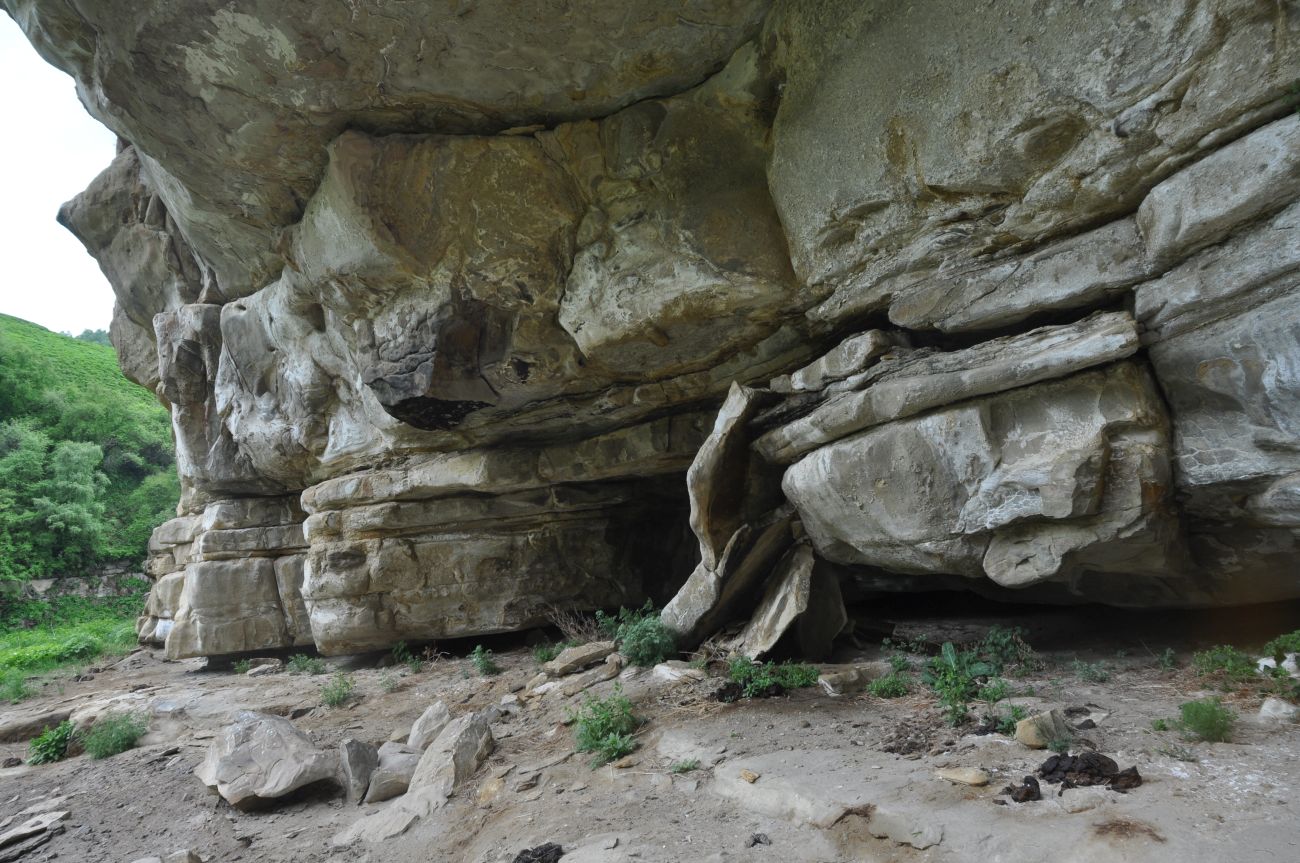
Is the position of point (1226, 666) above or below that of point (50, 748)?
above

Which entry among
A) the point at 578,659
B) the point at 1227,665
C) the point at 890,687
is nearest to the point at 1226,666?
the point at 1227,665

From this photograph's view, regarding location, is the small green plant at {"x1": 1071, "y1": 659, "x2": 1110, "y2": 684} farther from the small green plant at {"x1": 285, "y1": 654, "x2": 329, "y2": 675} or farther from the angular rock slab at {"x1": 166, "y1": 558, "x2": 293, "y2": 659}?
the angular rock slab at {"x1": 166, "y1": 558, "x2": 293, "y2": 659}

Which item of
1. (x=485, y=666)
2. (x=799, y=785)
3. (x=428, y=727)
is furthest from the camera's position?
(x=485, y=666)

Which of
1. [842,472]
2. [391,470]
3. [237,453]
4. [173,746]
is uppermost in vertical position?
[237,453]

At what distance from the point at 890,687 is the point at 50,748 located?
797 centimetres

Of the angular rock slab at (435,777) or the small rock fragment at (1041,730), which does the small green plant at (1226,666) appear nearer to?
the small rock fragment at (1041,730)

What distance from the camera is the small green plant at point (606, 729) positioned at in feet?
14.9

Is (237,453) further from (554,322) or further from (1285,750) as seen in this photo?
(1285,750)

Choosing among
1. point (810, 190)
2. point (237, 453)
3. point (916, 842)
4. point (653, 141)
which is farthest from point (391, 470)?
point (916, 842)

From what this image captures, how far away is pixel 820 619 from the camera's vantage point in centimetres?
637

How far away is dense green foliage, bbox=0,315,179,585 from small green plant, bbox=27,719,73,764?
54.0 feet

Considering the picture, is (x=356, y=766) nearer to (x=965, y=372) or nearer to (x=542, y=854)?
(x=542, y=854)

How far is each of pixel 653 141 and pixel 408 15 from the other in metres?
2.03

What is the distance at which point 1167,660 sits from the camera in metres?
4.98
